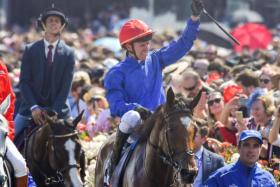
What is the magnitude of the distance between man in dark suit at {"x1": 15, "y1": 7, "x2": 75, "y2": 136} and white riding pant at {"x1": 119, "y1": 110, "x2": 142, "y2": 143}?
2.88 m

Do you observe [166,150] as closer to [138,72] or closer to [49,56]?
[138,72]

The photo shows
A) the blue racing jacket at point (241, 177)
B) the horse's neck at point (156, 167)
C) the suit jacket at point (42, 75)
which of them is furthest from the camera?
the suit jacket at point (42, 75)

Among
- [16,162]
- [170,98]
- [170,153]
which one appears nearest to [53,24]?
[16,162]

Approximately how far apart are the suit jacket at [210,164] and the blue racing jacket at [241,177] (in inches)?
29.8

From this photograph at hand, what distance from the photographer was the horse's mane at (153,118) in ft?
31.1

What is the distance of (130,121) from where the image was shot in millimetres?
10312

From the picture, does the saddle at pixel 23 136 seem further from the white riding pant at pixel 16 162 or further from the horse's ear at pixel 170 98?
the horse's ear at pixel 170 98

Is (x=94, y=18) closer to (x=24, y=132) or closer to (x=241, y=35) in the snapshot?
(x=241, y=35)

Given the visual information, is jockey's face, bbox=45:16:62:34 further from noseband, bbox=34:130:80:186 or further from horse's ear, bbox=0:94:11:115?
horse's ear, bbox=0:94:11:115

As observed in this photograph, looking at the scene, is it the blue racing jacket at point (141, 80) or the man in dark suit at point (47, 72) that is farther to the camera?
the man in dark suit at point (47, 72)

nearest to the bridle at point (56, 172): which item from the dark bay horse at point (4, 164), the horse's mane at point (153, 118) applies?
the horse's mane at point (153, 118)

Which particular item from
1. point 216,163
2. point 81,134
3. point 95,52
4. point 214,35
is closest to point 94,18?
point 95,52

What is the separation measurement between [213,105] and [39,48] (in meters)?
2.60

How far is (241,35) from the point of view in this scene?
25844 millimetres
